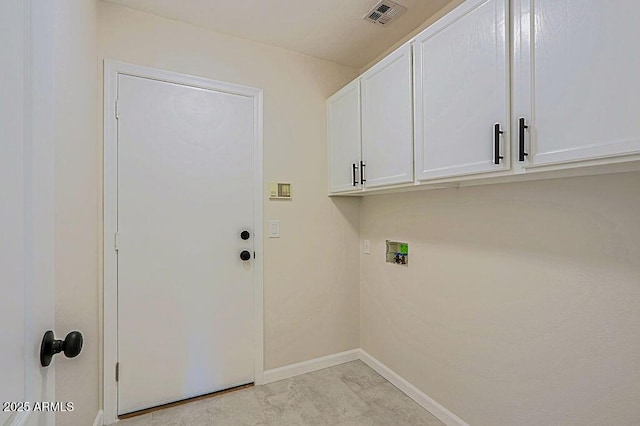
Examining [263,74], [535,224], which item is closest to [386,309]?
[535,224]

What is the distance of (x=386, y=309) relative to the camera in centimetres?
239

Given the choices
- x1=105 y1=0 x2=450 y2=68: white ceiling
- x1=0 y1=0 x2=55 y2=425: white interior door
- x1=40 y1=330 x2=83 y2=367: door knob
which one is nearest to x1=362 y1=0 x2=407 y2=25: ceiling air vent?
x1=105 y1=0 x2=450 y2=68: white ceiling

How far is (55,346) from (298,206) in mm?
1869

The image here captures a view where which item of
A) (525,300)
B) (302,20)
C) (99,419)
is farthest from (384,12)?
(99,419)

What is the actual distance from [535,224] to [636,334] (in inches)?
20.8

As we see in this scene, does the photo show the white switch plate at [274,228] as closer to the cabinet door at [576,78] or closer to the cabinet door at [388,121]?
the cabinet door at [388,121]

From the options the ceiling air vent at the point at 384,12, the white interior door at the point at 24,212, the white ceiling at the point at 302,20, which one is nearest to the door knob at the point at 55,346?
the white interior door at the point at 24,212

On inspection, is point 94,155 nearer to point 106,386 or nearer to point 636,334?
point 106,386

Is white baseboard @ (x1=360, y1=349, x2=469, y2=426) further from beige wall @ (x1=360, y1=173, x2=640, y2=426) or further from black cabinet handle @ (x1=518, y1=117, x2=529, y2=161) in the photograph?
black cabinet handle @ (x1=518, y1=117, x2=529, y2=161)

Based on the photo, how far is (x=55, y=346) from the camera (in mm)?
672

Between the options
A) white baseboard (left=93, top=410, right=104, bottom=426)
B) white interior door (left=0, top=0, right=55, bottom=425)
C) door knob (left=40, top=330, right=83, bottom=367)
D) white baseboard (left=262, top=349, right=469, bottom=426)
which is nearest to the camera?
white interior door (left=0, top=0, right=55, bottom=425)

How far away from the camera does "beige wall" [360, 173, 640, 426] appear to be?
1.18 meters

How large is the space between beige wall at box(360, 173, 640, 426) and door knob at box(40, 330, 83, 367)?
1.74 m

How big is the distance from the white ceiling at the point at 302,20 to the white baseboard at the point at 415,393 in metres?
2.52
